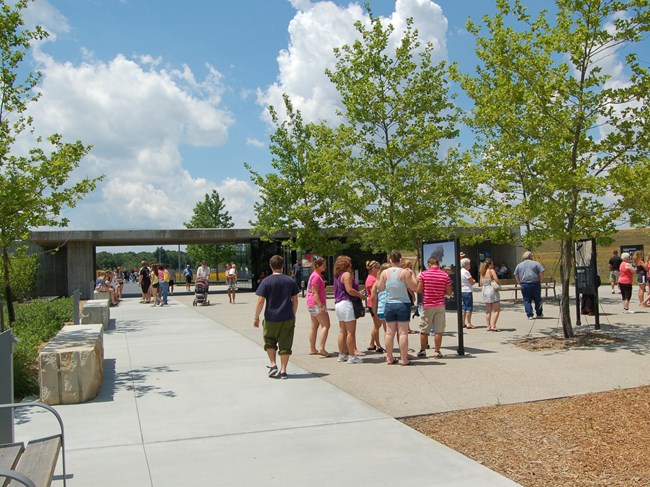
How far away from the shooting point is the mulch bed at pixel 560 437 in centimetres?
475

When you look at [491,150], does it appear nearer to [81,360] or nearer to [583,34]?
[583,34]

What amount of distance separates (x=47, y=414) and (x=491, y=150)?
9.77m

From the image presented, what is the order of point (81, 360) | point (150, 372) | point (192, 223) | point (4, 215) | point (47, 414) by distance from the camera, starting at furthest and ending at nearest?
point (192, 223) → point (4, 215) → point (150, 372) → point (81, 360) → point (47, 414)

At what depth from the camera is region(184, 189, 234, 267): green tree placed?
5475 cm

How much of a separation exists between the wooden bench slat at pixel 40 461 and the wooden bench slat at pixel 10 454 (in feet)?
0.11

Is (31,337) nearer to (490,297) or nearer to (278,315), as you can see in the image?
(278,315)

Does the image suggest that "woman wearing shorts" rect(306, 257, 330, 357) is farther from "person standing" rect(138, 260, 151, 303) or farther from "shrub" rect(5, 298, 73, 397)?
"person standing" rect(138, 260, 151, 303)

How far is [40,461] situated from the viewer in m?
3.66

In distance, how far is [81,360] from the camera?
295 inches

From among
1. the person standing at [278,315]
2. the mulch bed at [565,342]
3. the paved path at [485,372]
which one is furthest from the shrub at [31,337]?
the mulch bed at [565,342]

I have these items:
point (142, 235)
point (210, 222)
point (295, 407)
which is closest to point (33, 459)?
point (295, 407)

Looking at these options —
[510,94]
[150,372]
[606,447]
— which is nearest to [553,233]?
[510,94]

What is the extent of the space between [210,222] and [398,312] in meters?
50.1

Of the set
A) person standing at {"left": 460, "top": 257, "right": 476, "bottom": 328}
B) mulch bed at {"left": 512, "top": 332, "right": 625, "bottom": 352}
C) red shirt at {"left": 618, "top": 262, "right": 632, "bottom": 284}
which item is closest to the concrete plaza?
mulch bed at {"left": 512, "top": 332, "right": 625, "bottom": 352}
